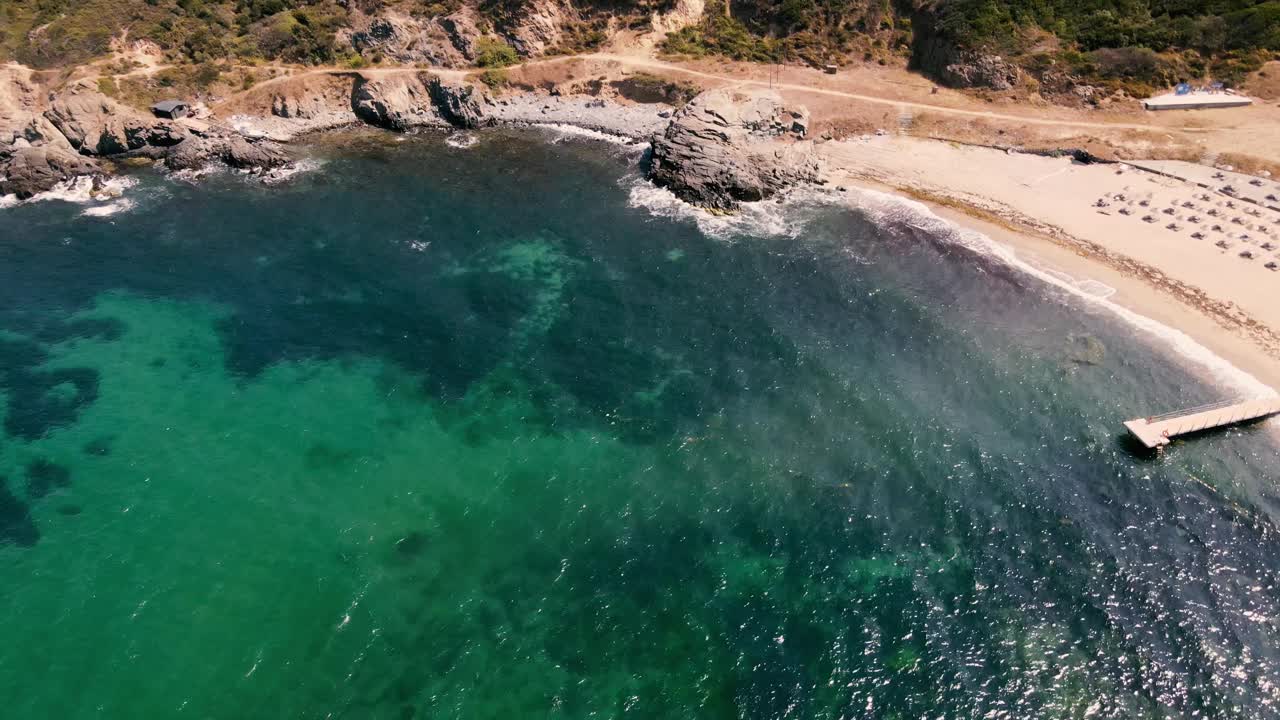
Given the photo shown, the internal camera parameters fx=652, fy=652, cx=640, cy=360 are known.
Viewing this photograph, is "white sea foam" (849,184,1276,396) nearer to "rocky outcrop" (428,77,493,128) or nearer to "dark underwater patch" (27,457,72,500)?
"rocky outcrop" (428,77,493,128)

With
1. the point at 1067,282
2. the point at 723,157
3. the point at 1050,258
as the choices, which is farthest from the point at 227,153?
the point at 1067,282

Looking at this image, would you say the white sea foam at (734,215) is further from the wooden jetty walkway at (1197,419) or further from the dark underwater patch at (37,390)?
the dark underwater patch at (37,390)

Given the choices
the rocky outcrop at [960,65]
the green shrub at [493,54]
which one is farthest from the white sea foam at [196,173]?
the rocky outcrop at [960,65]

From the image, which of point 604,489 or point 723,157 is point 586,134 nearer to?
point 723,157

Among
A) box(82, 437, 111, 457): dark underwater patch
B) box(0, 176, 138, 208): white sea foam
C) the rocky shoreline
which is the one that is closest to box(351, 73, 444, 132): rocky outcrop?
the rocky shoreline

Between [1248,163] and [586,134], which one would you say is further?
[586,134]

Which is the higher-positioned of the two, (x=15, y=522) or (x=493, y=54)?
(x=493, y=54)
